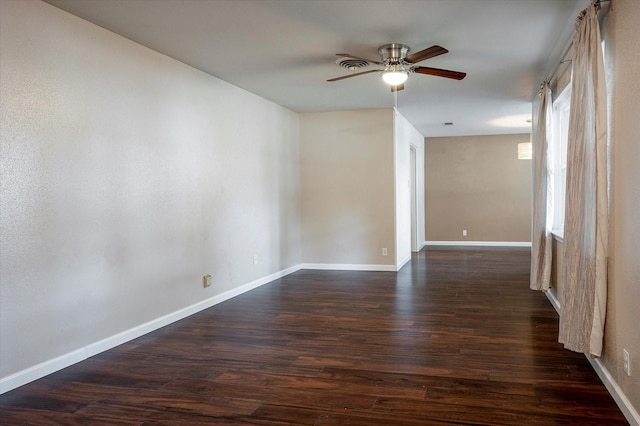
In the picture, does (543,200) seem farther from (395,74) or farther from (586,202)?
(586,202)

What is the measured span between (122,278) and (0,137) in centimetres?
139

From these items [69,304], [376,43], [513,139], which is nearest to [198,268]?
[69,304]

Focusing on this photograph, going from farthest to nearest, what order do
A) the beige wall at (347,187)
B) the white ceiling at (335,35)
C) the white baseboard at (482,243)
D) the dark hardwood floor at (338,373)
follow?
1. the white baseboard at (482,243)
2. the beige wall at (347,187)
3. the white ceiling at (335,35)
4. the dark hardwood floor at (338,373)

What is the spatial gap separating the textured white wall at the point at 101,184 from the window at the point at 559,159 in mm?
3478

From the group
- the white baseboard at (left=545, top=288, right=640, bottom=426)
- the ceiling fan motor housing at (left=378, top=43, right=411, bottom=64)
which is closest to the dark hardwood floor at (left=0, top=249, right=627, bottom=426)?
the white baseboard at (left=545, top=288, right=640, bottom=426)

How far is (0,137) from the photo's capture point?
2877 millimetres

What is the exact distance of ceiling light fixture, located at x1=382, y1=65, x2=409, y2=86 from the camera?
414 cm

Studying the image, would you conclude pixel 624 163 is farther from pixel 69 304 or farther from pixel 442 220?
pixel 442 220

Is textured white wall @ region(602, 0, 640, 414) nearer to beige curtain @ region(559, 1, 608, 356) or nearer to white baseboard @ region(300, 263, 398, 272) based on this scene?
beige curtain @ region(559, 1, 608, 356)

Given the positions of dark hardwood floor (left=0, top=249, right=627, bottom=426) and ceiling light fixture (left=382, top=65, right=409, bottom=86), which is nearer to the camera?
dark hardwood floor (left=0, top=249, right=627, bottom=426)

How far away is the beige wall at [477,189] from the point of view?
10.1m

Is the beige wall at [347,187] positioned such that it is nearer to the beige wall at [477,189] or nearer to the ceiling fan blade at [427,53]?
the ceiling fan blade at [427,53]

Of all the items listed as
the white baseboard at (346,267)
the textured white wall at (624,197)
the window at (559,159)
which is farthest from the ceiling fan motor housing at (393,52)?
the white baseboard at (346,267)

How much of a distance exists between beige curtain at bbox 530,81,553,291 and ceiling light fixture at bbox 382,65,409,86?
167 centimetres
